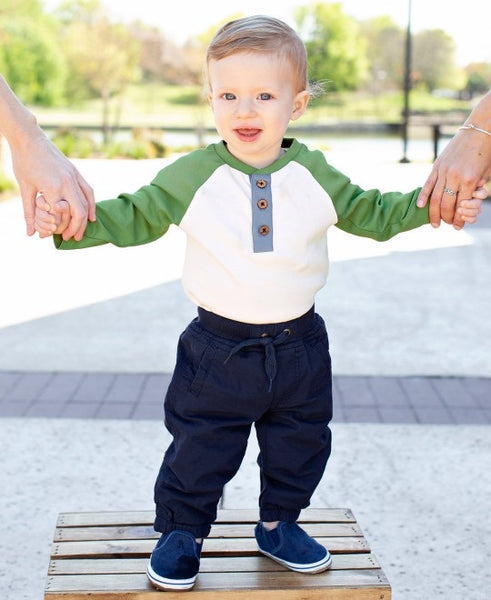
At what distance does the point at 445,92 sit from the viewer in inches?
2938

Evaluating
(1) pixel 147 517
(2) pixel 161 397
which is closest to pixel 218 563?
(1) pixel 147 517

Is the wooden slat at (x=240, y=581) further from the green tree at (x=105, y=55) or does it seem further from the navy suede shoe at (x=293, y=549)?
the green tree at (x=105, y=55)

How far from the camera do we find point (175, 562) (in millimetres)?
2416

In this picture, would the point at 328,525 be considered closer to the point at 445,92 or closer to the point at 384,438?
the point at 384,438

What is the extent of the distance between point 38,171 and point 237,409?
0.79 metres

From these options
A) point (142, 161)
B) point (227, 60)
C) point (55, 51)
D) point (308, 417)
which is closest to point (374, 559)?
point (308, 417)

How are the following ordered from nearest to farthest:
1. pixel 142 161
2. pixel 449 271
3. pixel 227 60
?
pixel 227 60
pixel 449 271
pixel 142 161

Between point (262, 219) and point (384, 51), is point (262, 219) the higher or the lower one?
the higher one

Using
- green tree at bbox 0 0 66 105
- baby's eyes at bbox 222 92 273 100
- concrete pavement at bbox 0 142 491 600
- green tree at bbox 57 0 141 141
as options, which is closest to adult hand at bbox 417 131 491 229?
baby's eyes at bbox 222 92 273 100

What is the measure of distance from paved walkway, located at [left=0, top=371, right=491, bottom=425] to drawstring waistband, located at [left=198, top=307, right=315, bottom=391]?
2.08 m

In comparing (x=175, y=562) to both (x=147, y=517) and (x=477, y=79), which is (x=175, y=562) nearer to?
(x=147, y=517)

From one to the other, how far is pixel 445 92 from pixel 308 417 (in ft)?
249

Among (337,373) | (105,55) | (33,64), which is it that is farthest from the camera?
(33,64)

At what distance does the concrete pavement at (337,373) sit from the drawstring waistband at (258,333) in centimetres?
110
